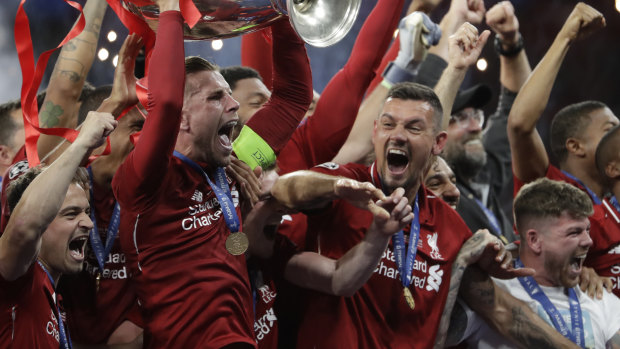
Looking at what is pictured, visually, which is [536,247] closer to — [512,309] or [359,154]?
[512,309]

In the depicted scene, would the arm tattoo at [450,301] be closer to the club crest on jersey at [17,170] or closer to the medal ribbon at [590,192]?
the medal ribbon at [590,192]

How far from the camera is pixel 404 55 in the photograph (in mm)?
3133

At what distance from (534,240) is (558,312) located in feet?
0.95

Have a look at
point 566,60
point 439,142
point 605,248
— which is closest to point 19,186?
point 439,142

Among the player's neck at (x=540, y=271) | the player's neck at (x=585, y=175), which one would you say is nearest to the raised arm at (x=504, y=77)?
the player's neck at (x=585, y=175)

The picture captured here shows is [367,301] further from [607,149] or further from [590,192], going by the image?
[607,149]

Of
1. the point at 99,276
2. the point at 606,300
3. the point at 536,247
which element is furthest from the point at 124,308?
the point at 606,300

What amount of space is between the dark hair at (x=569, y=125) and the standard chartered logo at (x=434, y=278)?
146cm

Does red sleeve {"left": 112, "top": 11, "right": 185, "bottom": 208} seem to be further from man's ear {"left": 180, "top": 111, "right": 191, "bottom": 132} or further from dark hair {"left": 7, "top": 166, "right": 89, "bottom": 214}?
dark hair {"left": 7, "top": 166, "right": 89, "bottom": 214}

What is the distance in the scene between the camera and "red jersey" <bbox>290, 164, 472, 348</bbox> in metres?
2.33

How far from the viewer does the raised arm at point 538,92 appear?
10.3ft

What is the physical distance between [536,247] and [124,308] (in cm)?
151

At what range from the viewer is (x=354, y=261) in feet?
7.19

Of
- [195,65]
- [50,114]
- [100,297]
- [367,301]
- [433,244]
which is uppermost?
[195,65]
